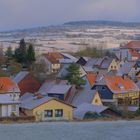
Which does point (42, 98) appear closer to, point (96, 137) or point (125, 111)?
point (125, 111)

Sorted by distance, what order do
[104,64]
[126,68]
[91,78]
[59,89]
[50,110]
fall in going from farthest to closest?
1. [104,64]
2. [126,68]
3. [91,78]
4. [59,89]
5. [50,110]

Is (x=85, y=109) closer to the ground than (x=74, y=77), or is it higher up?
closer to the ground

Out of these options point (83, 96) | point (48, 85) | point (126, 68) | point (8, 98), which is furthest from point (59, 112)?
point (126, 68)

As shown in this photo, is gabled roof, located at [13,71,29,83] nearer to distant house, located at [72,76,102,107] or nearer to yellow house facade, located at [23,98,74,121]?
distant house, located at [72,76,102,107]

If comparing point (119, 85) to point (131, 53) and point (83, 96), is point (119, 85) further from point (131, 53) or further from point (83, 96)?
point (131, 53)

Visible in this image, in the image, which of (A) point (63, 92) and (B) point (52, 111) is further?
(A) point (63, 92)

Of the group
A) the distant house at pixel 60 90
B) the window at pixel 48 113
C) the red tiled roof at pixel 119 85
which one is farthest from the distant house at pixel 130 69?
the window at pixel 48 113

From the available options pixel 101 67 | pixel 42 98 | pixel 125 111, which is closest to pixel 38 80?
pixel 42 98
